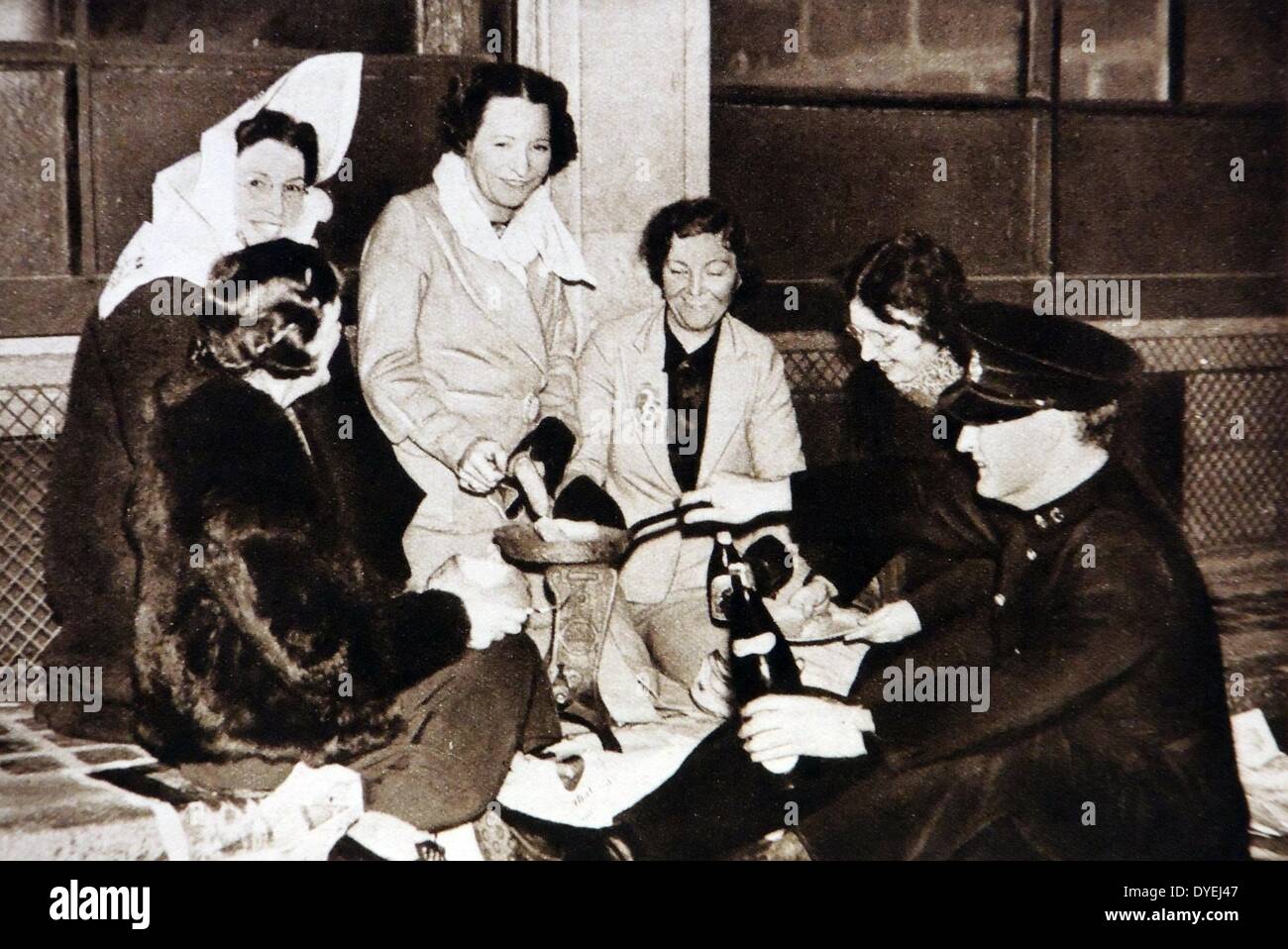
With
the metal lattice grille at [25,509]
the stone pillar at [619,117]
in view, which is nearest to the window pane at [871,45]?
the stone pillar at [619,117]

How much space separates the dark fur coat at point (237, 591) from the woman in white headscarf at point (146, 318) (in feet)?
0.34

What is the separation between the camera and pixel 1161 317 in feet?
20.6

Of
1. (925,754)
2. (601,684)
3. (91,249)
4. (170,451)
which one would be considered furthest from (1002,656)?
(91,249)

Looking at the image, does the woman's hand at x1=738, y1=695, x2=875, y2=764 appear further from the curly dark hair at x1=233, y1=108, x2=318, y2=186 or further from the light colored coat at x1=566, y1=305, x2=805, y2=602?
the curly dark hair at x1=233, y1=108, x2=318, y2=186

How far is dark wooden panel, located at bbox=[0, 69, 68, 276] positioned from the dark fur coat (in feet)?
2.53

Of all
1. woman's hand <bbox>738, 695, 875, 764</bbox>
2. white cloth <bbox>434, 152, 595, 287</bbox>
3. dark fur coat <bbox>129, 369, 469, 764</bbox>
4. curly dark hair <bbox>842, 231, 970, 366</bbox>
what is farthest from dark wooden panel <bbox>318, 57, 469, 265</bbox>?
woman's hand <bbox>738, 695, 875, 764</bbox>

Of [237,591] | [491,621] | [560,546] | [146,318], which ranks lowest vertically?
[491,621]

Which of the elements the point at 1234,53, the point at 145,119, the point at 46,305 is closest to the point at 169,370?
the point at 46,305

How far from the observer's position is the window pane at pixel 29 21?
224 inches

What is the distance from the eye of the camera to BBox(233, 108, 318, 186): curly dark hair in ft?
18.6

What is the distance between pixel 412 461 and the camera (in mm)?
5676

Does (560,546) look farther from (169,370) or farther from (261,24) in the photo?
(261,24)

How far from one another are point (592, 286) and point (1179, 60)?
8.96 ft

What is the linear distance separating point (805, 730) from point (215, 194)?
9.87 feet
